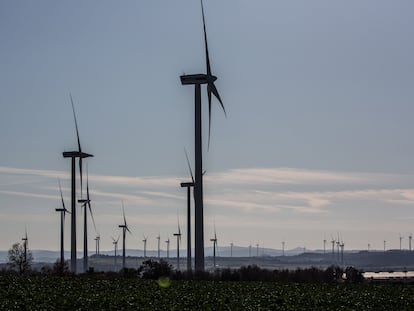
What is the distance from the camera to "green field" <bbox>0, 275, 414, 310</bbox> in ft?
173

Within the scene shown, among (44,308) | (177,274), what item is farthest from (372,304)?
(177,274)

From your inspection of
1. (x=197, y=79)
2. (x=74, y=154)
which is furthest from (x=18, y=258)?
(x=197, y=79)

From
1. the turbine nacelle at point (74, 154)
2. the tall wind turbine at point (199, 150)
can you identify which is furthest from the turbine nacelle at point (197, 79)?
the turbine nacelle at point (74, 154)

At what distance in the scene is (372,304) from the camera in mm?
57500

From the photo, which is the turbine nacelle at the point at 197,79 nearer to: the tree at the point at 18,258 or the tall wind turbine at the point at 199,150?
the tall wind turbine at the point at 199,150

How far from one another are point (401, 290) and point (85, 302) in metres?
30.5

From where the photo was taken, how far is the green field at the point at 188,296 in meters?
52.7

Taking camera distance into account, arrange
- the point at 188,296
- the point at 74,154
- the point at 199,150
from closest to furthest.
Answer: the point at 188,296, the point at 199,150, the point at 74,154

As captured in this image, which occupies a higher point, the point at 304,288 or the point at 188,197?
the point at 188,197

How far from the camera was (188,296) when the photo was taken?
5962 cm

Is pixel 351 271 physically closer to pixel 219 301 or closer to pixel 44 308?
pixel 219 301

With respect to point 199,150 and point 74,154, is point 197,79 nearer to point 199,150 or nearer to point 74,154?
point 199,150

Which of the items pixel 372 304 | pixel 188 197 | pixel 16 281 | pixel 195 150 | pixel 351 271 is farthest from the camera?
pixel 188 197

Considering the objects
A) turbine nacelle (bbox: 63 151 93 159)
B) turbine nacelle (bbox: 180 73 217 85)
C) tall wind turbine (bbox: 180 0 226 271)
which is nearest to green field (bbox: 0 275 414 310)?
tall wind turbine (bbox: 180 0 226 271)
